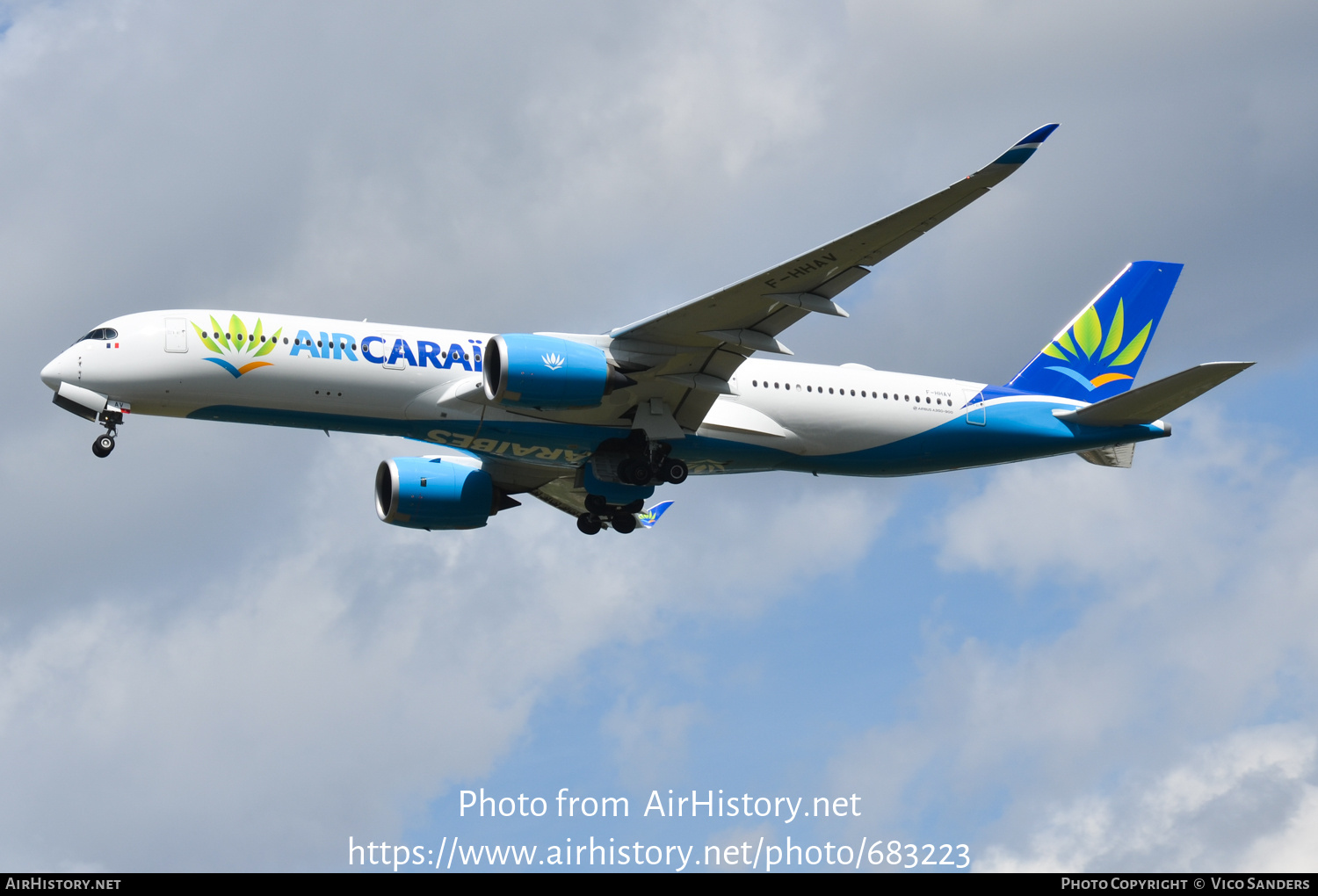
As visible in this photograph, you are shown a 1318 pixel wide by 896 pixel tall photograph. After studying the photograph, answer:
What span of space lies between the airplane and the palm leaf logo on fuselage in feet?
0.30

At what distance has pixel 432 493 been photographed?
1702 inches

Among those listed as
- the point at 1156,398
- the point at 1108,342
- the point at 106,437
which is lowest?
the point at 106,437

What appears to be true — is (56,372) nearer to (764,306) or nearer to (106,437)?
(106,437)

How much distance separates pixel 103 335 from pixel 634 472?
44.8ft

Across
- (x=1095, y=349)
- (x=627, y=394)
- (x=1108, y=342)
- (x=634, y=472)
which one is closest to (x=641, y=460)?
(x=634, y=472)

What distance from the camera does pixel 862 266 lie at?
33.9 m

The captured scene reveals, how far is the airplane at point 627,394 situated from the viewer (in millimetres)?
35125

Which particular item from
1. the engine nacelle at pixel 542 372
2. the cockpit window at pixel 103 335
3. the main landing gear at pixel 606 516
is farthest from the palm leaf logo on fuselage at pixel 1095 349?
the cockpit window at pixel 103 335

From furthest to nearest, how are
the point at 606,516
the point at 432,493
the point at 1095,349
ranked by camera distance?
the point at 1095,349 → the point at 606,516 → the point at 432,493

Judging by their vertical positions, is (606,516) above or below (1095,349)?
below

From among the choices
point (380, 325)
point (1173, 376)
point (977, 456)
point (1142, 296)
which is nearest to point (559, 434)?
point (380, 325)

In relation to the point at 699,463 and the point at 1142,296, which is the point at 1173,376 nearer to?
the point at 1142,296

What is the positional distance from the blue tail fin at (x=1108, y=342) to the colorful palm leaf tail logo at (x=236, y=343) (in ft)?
72.0

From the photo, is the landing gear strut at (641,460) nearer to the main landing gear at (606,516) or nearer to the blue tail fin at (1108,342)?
the main landing gear at (606,516)
